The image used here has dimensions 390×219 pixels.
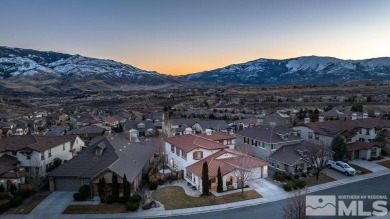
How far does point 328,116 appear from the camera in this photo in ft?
268

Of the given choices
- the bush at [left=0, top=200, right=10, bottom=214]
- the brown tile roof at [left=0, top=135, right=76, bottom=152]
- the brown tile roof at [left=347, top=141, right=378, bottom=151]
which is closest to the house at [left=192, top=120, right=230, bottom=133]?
the brown tile roof at [left=347, top=141, right=378, bottom=151]

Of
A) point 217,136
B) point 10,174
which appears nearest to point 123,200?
point 10,174

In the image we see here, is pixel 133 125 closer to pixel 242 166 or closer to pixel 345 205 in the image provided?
pixel 242 166

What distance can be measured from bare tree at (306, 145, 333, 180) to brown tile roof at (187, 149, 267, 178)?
20.6ft

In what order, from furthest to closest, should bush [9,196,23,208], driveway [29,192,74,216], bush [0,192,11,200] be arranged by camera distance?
bush [0,192,11,200] < bush [9,196,23,208] < driveway [29,192,74,216]

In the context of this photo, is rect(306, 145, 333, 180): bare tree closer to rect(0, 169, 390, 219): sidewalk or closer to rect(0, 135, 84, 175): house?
rect(0, 169, 390, 219): sidewalk

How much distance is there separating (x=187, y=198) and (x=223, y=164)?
282 inches

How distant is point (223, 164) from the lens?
36906 millimetres

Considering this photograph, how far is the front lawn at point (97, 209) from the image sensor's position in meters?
28.5

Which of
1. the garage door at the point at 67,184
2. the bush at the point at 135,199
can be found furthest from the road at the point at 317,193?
the garage door at the point at 67,184

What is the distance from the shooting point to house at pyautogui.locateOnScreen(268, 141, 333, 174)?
129 feet

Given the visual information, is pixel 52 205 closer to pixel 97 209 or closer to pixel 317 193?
pixel 97 209

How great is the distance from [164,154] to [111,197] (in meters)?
18.7

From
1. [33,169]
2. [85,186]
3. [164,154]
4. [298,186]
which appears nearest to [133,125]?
[164,154]
